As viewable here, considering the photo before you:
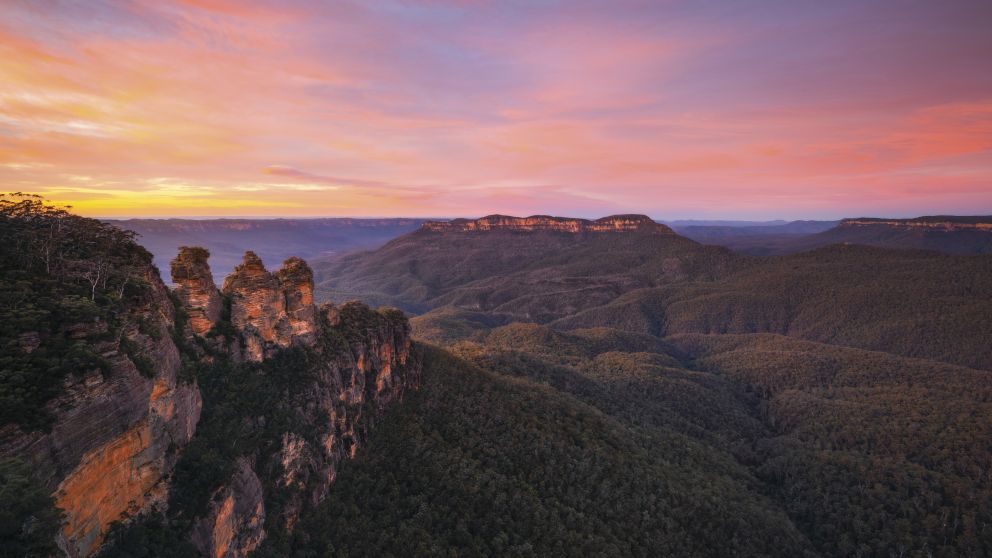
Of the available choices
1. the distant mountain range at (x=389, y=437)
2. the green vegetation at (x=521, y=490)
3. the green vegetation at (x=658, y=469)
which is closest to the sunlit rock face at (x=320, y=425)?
Answer: the distant mountain range at (x=389, y=437)

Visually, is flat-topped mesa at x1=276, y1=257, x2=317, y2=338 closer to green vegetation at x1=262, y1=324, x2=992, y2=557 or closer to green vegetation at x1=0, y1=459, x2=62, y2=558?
green vegetation at x1=262, y1=324, x2=992, y2=557

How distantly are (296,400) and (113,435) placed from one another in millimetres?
20301

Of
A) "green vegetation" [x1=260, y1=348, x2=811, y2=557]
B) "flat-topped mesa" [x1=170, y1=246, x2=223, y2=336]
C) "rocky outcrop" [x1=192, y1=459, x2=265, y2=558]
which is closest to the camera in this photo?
"rocky outcrop" [x1=192, y1=459, x2=265, y2=558]

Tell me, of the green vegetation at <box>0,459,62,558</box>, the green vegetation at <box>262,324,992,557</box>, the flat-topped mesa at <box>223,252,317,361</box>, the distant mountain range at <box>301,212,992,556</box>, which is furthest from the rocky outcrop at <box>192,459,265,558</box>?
the flat-topped mesa at <box>223,252,317,361</box>

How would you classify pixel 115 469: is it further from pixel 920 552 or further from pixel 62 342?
pixel 920 552

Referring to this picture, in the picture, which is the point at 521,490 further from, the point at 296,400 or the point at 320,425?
the point at 296,400

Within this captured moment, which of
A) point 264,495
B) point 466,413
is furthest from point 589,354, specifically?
point 264,495

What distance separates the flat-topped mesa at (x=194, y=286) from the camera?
34228mm

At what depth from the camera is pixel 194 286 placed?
3469 centimetres

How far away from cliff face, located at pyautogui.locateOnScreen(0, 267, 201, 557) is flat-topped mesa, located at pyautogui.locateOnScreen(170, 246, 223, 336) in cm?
736

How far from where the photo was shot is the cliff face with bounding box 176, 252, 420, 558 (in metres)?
28.9

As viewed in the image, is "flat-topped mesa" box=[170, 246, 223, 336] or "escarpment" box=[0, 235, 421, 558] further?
"flat-topped mesa" box=[170, 246, 223, 336]

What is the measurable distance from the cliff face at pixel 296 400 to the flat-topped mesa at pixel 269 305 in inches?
4.0

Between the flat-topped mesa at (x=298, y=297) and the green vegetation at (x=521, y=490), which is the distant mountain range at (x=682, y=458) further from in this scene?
the flat-topped mesa at (x=298, y=297)
